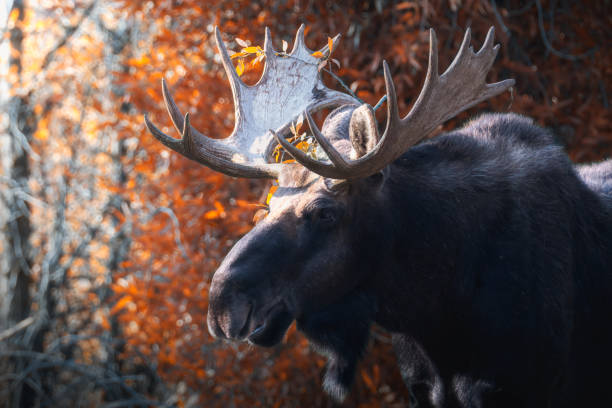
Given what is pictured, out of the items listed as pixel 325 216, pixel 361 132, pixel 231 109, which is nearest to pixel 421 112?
pixel 361 132

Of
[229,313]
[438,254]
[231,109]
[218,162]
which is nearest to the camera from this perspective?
[229,313]

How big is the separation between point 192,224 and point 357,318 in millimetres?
1846

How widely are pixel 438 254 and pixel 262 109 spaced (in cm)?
105

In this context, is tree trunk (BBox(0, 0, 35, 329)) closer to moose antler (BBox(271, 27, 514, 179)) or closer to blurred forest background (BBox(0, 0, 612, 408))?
blurred forest background (BBox(0, 0, 612, 408))

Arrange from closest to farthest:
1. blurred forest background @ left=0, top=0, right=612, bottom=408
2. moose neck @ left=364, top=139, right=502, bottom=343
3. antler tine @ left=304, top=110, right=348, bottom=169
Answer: antler tine @ left=304, top=110, right=348, bottom=169 < moose neck @ left=364, top=139, right=502, bottom=343 < blurred forest background @ left=0, top=0, right=612, bottom=408

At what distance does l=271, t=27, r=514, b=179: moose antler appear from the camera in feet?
6.82

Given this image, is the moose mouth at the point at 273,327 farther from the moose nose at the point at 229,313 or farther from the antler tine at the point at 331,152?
the antler tine at the point at 331,152

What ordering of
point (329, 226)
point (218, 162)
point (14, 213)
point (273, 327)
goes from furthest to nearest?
1. point (14, 213)
2. point (218, 162)
3. point (329, 226)
4. point (273, 327)

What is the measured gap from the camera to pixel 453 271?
2.40 m

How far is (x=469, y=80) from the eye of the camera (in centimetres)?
236

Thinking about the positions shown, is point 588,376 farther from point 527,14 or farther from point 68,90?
point 68,90

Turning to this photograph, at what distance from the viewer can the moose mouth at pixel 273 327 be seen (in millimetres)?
2127

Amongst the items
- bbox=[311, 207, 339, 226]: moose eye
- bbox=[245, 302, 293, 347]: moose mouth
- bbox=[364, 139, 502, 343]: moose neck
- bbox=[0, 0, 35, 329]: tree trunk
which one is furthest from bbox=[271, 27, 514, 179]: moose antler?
bbox=[0, 0, 35, 329]: tree trunk

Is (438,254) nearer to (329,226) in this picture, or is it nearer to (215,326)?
(329,226)
